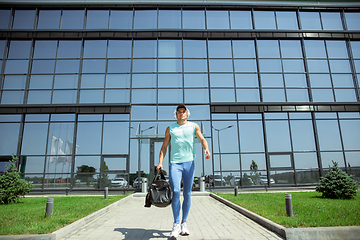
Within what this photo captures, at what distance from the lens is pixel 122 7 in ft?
61.9

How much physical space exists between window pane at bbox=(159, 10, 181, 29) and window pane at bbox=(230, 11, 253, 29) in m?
4.11

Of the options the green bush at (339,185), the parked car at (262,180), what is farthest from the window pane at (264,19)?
the green bush at (339,185)

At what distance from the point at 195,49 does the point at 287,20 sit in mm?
7617

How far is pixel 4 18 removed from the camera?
1850cm

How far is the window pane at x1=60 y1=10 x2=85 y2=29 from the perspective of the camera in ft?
60.7

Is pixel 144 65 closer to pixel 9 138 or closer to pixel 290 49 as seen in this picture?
pixel 9 138

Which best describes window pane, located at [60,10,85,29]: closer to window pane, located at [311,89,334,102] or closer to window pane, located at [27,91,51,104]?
window pane, located at [27,91,51,104]

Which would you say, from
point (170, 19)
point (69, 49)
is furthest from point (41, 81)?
point (170, 19)

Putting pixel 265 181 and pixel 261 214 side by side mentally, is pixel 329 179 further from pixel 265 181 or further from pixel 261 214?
pixel 265 181

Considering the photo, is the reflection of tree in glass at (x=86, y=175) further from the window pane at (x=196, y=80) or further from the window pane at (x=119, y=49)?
the window pane at (x=196, y=80)

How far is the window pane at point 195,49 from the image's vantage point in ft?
60.4

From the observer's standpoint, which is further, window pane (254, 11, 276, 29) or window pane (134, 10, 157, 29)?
window pane (254, 11, 276, 29)

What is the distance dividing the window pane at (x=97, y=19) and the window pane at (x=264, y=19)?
11.5 meters

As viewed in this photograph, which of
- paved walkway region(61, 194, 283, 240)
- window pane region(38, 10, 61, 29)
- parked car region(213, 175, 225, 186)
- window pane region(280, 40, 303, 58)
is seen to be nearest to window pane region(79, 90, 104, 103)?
window pane region(38, 10, 61, 29)
